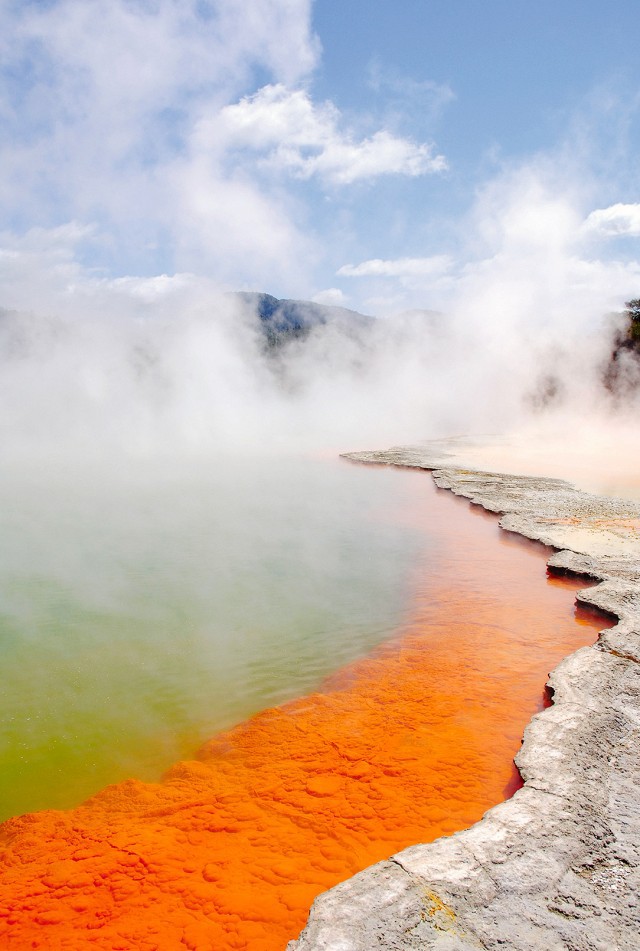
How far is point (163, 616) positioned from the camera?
432 centimetres

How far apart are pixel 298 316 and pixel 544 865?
4759 cm

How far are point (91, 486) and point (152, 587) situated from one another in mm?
5032

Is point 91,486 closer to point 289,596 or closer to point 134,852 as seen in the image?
point 289,596

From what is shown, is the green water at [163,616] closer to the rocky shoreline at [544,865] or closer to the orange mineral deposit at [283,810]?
the orange mineral deposit at [283,810]

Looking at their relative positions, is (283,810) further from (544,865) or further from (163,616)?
(163,616)

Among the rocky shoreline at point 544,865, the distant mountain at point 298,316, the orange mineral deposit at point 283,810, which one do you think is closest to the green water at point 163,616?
the orange mineral deposit at point 283,810

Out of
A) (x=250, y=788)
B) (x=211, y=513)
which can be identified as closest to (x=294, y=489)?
(x=211, y=513)

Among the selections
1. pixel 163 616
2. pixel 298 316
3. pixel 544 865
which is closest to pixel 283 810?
pixel 544 865

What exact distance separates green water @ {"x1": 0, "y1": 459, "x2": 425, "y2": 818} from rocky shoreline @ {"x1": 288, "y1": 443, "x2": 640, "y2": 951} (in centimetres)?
138

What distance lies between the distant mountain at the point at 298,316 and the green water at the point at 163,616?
23.4 m

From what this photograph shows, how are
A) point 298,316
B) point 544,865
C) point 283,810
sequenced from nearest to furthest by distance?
point 544,865 < point 283,810 < point 298,316

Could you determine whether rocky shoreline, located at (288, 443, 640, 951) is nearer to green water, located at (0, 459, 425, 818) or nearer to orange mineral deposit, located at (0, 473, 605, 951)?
orange mineral deposit, located at (0, 473, 605, 951)

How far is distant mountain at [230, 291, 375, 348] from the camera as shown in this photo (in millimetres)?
31438

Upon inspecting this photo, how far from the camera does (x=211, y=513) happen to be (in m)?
7.43
